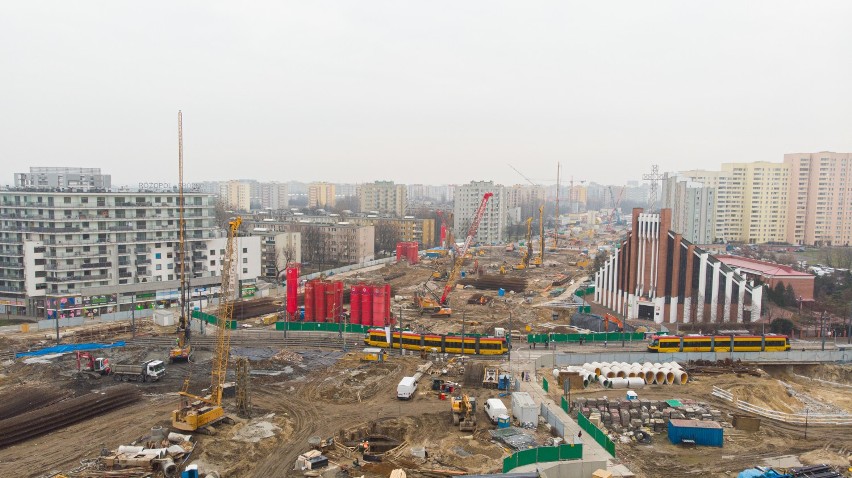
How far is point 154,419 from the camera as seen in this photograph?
2673 centimetres

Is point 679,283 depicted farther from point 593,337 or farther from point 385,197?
point 385,197

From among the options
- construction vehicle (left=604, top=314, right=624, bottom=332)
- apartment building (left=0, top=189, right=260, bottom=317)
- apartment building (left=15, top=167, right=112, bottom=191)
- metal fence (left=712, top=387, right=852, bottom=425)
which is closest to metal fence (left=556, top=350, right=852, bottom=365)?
construction vehicle (left=604, top=314, right=624, bottom=332)

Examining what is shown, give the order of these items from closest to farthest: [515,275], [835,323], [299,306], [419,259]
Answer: [835,323] → [299,306] → [515,275] → [419,259]

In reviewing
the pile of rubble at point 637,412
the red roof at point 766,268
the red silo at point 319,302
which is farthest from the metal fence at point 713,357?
the red silo at point 319,302

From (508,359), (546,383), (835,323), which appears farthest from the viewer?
(835,323)

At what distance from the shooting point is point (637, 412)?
2797 centimetres

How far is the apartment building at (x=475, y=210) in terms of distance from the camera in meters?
123

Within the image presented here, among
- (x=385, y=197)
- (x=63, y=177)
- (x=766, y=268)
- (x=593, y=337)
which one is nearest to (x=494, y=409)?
(x=593, y=337)

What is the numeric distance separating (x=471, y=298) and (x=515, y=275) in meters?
19.2

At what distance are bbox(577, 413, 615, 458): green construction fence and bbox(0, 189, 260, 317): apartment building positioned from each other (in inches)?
1558

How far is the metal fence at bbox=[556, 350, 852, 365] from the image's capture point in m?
37.3

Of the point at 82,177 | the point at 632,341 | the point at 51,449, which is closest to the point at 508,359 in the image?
the point at 632,341

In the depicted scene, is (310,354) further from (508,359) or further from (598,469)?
(598,469)

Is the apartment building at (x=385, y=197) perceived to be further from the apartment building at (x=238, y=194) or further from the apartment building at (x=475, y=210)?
the apartment building at (x=238, y=194)
